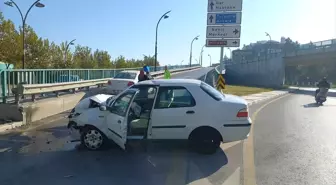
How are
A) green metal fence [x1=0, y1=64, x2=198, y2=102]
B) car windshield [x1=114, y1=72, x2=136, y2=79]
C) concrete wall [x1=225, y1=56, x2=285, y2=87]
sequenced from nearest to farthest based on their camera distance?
green metal fence [x1=0, y1=64, x2=198, y2=102], car windshield [x1=114, y1=72, x2=136, y2=79], concrete wall [x1=225, y1=56, x2=285, y2=87]

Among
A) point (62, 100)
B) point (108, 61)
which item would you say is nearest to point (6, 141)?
point (62, 100)

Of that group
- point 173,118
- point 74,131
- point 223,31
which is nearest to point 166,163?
point 173,118

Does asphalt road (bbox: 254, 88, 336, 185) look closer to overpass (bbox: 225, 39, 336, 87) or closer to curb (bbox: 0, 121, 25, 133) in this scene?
curb (bbox: 0, 121, 25, 133)

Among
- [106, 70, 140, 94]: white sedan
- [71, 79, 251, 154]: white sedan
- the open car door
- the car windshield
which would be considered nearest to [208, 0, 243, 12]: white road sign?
[106, 70, 140, 94]: white sedan

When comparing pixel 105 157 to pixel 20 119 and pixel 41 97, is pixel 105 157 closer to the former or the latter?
pixel 20 119

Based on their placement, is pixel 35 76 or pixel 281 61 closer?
pixel 35 76

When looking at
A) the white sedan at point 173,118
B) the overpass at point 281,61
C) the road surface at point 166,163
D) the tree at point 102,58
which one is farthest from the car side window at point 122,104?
the tree at point 102,58

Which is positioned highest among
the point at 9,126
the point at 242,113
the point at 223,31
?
the point at 223,31

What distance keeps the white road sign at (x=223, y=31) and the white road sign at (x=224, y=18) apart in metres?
0.22

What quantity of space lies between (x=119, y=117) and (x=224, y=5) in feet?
32.5

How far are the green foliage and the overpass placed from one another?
22.0 meters

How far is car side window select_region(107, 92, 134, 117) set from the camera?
6.49 meters

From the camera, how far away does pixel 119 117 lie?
6445 mm

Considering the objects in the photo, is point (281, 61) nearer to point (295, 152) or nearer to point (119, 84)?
point (119, 84)
